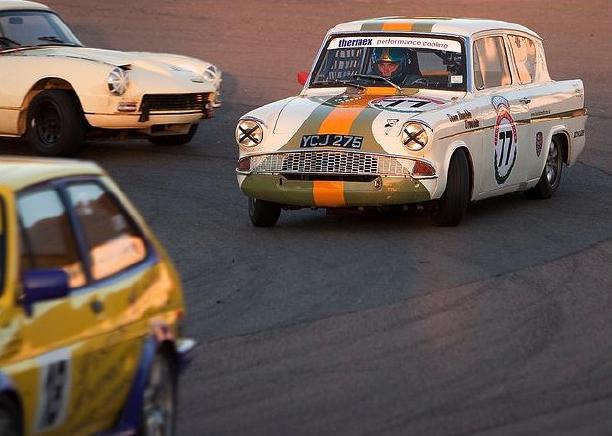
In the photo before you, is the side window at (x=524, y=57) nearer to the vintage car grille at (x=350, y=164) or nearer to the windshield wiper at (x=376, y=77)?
the windshield wiper at (x=376, y=77)

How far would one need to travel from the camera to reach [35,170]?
17.9 ft

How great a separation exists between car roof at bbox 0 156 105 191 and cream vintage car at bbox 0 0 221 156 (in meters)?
9.24

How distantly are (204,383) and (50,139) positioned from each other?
838cm

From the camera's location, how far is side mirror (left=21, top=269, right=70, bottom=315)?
4.85m

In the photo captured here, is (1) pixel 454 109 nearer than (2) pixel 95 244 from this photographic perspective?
No

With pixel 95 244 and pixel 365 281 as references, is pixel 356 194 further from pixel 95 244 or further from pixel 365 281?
pixel 95 244

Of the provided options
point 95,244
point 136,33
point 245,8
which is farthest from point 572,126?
point 245,8

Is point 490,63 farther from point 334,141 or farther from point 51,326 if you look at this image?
point 51,326

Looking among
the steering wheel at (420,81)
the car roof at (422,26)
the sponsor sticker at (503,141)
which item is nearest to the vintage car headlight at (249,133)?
the steering wheel at (420,81)

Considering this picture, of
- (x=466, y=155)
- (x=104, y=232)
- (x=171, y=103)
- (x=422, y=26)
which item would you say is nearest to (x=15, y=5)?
(x=171, y=103)

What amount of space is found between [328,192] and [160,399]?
232 inches

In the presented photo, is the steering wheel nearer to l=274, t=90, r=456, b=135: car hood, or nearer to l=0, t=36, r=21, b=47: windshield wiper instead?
l=274, t=90, r=456, b=135: car hood

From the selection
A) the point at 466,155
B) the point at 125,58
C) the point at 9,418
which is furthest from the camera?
Answer: the point at 125,58

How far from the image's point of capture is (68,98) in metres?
15.1
